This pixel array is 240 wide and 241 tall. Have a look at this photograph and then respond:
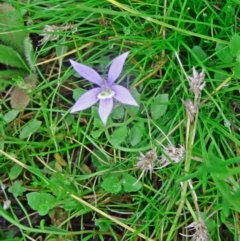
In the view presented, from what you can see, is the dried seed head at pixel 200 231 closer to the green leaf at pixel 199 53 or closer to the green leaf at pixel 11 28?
the green leaf at pixel 199 53

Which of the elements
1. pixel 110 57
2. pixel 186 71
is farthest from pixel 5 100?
pixel 186 71

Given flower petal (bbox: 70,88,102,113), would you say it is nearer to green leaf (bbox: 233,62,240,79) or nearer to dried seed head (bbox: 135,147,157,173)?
dried seed head (bbox: 135,147,157,173)

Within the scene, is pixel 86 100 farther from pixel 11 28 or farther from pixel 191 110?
pixel 11 28

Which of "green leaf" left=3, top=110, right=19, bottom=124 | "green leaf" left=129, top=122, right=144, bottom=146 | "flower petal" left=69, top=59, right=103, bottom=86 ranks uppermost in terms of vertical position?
"flower petal" left=69, top=59, right=103, bottom=86

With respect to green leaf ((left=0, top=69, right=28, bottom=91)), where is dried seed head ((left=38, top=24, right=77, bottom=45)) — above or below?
above

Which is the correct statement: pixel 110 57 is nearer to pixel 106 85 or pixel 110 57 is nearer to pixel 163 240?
pixel 106 85

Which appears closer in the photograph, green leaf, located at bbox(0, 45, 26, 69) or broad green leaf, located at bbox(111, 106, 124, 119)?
broad green leaf, located at bbox(111, 106, 124, 119)

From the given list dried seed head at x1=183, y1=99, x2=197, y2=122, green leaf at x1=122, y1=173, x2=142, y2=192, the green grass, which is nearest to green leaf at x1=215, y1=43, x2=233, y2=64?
the green grass
